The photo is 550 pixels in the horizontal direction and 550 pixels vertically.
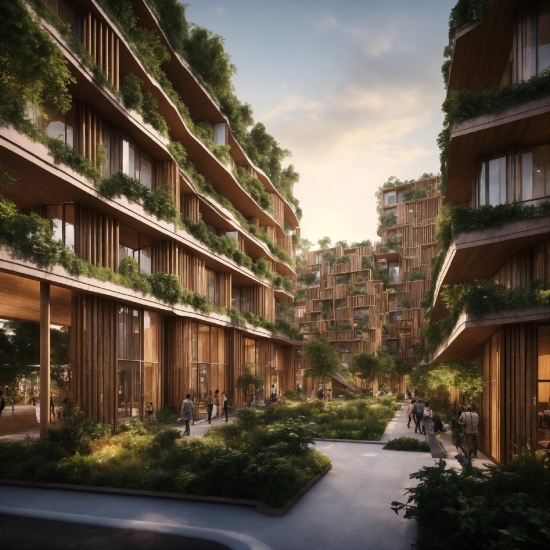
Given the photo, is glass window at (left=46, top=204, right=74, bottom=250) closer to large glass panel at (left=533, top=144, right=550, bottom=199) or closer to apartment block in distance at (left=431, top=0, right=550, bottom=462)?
apartment block in distance at (left=431, top=0, right=550, bottom=462)

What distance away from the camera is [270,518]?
31.6 feet

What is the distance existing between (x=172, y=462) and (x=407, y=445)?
359 inches

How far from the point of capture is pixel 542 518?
6910mm

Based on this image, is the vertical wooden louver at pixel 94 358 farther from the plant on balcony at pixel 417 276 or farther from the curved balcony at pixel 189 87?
the plant on balcony at pixel 417 276

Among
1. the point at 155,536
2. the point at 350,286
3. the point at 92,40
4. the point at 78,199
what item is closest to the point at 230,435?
the point at 155,536

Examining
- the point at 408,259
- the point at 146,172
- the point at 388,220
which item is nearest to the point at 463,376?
the point at 146,172

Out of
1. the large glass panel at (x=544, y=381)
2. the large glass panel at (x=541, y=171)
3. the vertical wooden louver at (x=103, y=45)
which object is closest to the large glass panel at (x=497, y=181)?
the large glass panel at (x=541, y=171)

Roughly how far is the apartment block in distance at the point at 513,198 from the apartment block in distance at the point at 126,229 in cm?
1246

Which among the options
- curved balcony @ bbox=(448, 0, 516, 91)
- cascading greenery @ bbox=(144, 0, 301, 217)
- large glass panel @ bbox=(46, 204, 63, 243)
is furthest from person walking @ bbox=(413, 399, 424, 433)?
cascading greenery @ bbox=(144, 0, 301, 217)

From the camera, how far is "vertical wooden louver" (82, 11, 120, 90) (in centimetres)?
1872

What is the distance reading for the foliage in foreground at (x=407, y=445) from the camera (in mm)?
17406

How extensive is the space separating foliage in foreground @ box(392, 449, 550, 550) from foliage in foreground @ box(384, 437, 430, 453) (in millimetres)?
8661

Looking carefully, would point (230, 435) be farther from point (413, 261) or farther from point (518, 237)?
point (413, 261)

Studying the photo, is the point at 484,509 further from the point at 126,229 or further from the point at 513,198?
the point at 126,229
